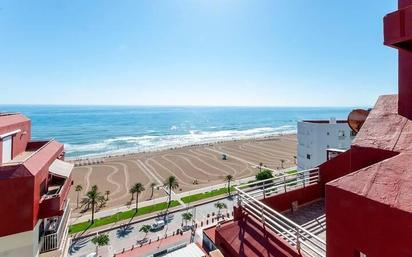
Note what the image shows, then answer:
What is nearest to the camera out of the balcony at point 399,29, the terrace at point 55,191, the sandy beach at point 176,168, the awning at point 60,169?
the balcony at point 399,29

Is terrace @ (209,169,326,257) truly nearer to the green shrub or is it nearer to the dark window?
the dark window

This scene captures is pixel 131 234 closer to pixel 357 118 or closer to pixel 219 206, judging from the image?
pixel 219 206

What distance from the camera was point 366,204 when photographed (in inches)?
135

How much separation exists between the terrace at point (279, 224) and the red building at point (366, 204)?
0.03 meters

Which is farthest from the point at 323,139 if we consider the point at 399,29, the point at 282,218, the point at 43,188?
the point at 43,188

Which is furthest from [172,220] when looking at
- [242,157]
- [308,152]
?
[242,157]

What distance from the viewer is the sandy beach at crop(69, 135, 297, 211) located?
4438 centimetres

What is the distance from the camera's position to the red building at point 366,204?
10.5 feet

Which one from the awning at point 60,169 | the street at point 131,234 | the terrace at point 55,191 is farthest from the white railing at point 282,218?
the street at point 131,234

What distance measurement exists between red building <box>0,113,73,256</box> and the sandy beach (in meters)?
26.6

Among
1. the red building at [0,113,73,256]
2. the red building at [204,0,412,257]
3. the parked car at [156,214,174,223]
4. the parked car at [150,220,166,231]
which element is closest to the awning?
the red building at [0,113,73,256]

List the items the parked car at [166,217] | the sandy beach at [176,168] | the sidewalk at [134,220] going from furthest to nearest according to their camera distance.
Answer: the sandy beach at [176,168]
the parked car at [166,217]
the sidewalk at [134,220]

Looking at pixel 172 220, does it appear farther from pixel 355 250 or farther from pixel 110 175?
pixel 355 250

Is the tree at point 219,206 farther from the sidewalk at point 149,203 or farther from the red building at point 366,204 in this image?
the red building at point 366,204
